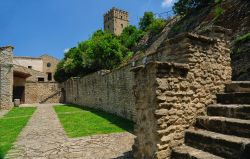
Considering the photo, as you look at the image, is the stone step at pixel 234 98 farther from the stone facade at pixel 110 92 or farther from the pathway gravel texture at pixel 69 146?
the stone facade at pixel 110 92

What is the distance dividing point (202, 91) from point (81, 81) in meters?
18.1

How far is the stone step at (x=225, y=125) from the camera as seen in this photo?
4.54 m

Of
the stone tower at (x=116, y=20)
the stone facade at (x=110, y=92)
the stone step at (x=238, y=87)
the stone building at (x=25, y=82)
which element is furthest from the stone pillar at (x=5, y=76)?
the stone tower at (x=116, y=20)

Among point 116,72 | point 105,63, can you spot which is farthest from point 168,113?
point 105,63

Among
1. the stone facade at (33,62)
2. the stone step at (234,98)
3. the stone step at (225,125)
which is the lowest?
the stone step at (225,125)

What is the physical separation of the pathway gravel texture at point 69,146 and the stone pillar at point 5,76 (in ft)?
44.6

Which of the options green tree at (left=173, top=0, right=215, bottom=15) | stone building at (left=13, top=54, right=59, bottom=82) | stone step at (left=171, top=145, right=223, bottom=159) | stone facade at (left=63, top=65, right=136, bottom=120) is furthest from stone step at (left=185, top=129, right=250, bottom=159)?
stone building at (left=13, top=54, right=59, bottom=82)

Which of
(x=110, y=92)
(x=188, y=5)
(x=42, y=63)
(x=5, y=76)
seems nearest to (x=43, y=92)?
(x=5, y=76)

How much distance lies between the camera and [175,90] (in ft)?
17.5

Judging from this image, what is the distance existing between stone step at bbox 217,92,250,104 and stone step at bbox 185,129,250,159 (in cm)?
104

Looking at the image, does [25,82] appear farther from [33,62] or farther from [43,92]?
[33,62]

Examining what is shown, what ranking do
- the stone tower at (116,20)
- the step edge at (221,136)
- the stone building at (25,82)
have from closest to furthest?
the step edge at (221,136), the stone building at (25,82), the stone tower at (116,20)

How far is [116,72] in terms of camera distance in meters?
13.8

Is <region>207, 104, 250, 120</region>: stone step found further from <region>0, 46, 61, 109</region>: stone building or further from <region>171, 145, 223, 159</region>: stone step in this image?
<region>0, 46, 61, 109</region>: stone building
